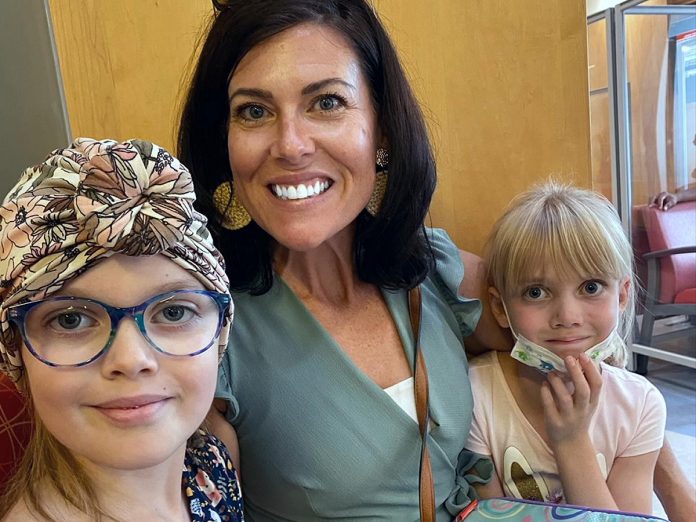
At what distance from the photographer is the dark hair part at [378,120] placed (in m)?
1.11

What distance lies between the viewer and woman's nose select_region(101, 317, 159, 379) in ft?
2.35

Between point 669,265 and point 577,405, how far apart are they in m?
3.10

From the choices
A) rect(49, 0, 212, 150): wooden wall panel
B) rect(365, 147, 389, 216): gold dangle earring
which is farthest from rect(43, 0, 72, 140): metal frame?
rect(365, 147, 389, 216): gold dangle earring

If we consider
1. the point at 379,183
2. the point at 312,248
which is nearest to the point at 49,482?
the point at 312,248

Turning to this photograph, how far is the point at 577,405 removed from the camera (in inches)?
50.8

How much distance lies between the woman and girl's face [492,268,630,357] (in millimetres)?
200

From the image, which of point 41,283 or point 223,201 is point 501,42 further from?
point 41,283

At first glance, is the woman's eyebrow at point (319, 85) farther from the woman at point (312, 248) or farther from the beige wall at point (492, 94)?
the beige wall at point (492, 94)

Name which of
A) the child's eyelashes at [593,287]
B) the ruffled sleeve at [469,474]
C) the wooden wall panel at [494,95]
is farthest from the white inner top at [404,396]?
the wooden wall panel at [494,95]

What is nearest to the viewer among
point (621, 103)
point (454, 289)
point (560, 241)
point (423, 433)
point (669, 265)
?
point (423, 433)

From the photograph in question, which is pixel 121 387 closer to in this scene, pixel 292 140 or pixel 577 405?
pixel 292 140

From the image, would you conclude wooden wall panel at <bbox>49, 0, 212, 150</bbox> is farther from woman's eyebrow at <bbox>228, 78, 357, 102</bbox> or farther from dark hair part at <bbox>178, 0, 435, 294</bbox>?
woman's eyebrow at <bbox>228, 78, 357, 102</bbox>

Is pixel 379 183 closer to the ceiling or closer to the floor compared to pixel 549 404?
closer to the ceiling

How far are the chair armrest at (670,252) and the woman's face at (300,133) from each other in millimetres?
3323
